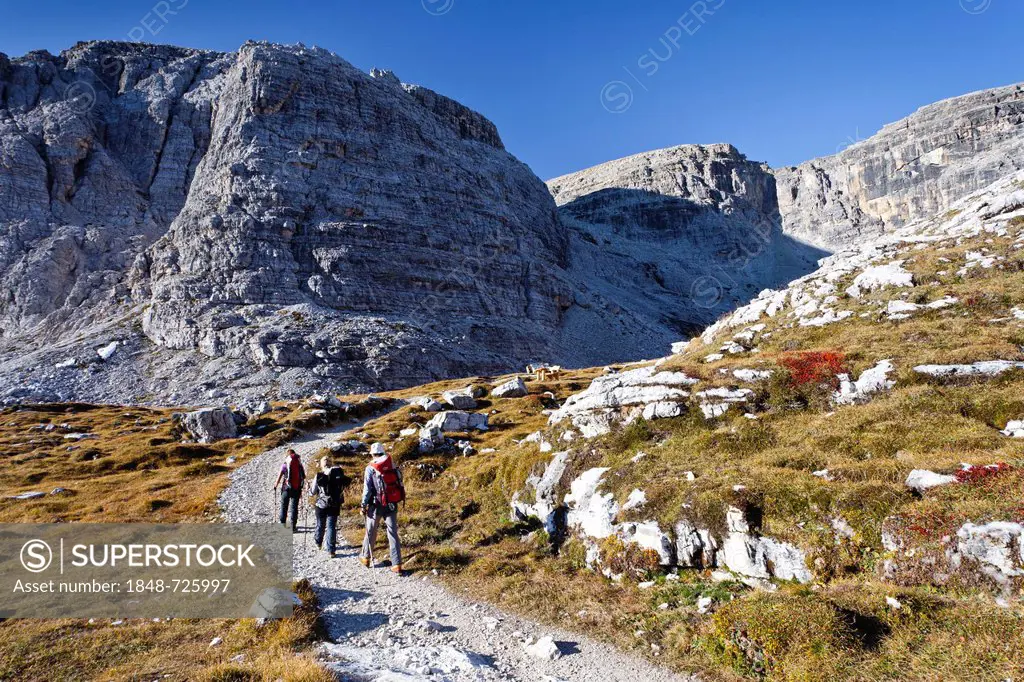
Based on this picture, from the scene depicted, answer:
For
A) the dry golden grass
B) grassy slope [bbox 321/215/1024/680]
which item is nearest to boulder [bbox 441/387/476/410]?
the dry golden grass

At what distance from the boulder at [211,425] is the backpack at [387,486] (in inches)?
1338

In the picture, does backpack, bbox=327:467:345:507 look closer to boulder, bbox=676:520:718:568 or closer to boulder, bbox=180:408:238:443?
boulder, bbox=676:520:718:568

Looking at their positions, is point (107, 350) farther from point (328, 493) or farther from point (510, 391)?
point (328, 493)

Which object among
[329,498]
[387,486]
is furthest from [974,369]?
[329,498]

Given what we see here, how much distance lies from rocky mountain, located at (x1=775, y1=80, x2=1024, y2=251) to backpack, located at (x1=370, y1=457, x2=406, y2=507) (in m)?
179

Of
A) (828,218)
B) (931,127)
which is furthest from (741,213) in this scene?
(931,127)

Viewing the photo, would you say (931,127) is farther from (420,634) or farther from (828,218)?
(420,634)

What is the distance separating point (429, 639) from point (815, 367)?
14147mm

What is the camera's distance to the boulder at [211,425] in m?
41.2

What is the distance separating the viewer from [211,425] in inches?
1633

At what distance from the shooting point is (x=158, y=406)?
6581cm

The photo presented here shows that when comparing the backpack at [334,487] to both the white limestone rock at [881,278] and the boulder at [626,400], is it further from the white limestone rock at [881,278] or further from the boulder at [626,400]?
the white limestone rock at [881,278]

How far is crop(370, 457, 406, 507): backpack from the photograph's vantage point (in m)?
13.3

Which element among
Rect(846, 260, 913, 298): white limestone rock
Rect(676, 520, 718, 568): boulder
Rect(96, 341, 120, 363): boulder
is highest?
Rect(96, 341, 120, 363): boulder
